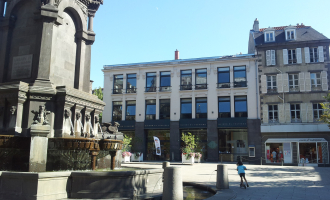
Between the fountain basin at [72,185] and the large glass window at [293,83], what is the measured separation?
30.0m

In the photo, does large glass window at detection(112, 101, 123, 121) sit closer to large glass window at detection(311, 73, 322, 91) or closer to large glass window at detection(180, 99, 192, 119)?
large glass window at detection(180, 99, 192, 119)

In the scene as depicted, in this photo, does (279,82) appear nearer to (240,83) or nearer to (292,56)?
(292,56)

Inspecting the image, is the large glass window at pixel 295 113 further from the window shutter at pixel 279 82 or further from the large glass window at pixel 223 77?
the large glass window at pixel 223 77

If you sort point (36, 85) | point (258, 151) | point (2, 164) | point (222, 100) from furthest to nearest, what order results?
1. point (222, 100)
2. point (258, 151)
3. point (36, 85)
4. point (2, 164)

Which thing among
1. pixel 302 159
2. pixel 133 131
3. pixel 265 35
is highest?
pixel 265 35

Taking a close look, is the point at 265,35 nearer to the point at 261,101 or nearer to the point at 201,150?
the point at 261,101

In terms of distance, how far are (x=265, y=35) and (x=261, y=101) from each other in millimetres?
8708

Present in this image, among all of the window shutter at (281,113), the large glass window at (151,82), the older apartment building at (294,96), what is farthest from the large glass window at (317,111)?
the large glass window at (151,82)

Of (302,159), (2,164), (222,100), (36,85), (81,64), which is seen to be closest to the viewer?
(2,164)

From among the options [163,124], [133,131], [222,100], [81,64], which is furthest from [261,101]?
[81,64]

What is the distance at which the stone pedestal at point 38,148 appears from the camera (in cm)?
848

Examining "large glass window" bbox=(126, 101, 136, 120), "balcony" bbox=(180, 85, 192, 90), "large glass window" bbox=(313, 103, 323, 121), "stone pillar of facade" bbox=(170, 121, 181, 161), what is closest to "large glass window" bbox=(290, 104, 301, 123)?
"large glass window" bbox=(313, 103, 323, 121)

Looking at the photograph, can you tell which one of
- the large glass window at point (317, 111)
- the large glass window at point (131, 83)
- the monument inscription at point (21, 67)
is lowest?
the monument inscription at point (21, 67)

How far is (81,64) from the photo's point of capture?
1259 cm
